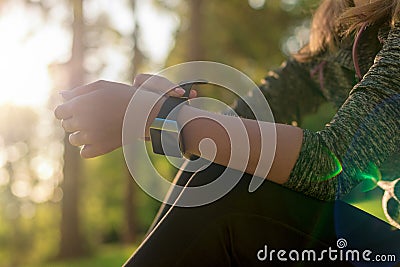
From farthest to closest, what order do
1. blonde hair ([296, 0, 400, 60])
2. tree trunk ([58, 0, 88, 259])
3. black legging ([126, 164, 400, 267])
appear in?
tree trunk ([58, 0, 88, 259]) < blonde hair ([296, 0, 400, 60]) < black legging ([126, 164, 400, 267])

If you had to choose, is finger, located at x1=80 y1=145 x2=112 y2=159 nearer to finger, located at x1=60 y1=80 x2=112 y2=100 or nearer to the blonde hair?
finger, located at x1=60 y1=80 x2=112 y2=100

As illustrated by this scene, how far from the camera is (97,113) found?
3.85ft

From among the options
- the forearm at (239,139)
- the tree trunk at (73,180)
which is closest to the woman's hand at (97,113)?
the forearm at (239,139)

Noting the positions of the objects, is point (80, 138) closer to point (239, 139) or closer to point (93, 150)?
point (93, 150)

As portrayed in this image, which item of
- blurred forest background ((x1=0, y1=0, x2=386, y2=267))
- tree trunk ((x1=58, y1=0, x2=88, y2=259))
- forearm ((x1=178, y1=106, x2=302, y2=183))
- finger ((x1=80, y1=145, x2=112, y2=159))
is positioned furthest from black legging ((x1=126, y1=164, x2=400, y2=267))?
tree trunk ((x1=58, y1=0, x2=88, y2=259))

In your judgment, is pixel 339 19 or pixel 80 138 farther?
pixel 339 19

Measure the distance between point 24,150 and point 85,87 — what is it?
24.5 metres

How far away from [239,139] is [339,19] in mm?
611

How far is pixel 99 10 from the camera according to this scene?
12.0 meters

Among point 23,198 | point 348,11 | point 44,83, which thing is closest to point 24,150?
point 23,198

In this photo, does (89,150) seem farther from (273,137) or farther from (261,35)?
(261,35)

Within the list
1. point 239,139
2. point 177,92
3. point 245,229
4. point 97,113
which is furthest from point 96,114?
point 245,229

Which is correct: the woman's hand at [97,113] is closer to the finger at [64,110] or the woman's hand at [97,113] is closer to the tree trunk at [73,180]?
the finger at [64,110]

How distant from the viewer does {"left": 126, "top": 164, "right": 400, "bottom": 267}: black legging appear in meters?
1.28
